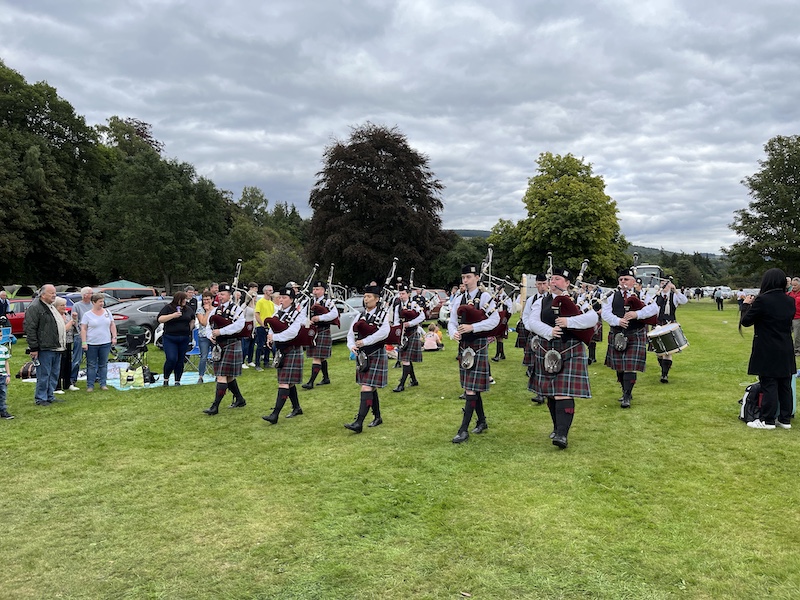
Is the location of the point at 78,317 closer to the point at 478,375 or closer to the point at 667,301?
the point at 478,375

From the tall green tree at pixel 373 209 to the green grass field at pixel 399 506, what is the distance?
2131 centimetres

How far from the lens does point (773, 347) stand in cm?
580

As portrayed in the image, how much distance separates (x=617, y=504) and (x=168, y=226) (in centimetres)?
3160

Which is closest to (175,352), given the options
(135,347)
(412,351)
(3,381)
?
(135,347)

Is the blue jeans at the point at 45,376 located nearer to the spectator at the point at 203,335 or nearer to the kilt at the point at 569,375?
the spectator at the point at 203,335

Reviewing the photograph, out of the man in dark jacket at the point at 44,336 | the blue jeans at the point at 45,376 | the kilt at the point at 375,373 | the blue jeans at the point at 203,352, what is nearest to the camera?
the kilt at the point at 375,373

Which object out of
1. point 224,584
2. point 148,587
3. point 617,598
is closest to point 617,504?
point 617,598

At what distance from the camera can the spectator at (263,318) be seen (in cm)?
1070

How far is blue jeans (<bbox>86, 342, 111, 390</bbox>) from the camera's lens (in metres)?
8.47

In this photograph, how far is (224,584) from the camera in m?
3.04

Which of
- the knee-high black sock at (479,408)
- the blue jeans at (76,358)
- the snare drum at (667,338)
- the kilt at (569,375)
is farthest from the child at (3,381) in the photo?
the snare drum at (667,338)

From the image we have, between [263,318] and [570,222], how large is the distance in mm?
24893

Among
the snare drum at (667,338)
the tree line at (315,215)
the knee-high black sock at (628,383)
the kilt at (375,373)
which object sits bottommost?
the knee-high black sock at (628,383)

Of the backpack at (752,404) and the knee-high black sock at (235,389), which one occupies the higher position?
the backpack at (752,404)
